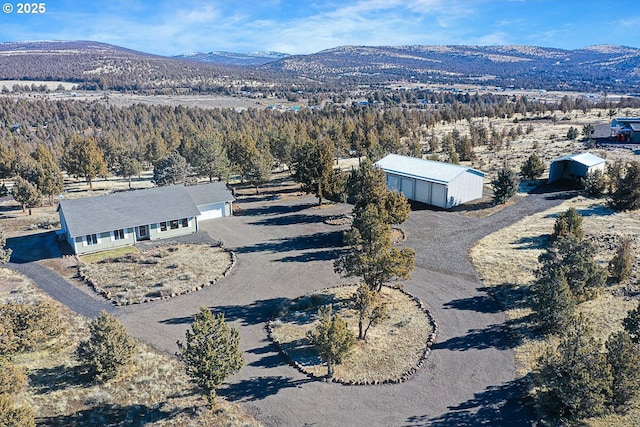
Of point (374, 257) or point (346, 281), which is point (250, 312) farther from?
point (374, 257)

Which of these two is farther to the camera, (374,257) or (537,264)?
(537,264)

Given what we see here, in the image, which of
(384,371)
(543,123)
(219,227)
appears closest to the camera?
(384,371)

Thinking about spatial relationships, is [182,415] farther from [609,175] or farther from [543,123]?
[543,123]

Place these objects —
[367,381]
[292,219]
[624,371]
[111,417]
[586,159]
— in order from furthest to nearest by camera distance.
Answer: [586,159] → [292,219] → [367,381] → [111,417] → [624,371]

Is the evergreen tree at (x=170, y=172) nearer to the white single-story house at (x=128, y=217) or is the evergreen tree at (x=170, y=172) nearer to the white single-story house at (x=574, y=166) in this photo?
the white single-story house at (x=128, y=217)

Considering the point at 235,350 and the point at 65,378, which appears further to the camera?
the point at 65,378

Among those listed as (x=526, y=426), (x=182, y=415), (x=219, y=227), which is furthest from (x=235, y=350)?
(x=219, y=227)

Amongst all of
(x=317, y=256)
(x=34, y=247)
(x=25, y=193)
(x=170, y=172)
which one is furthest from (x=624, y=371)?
(x=25, y=193)
